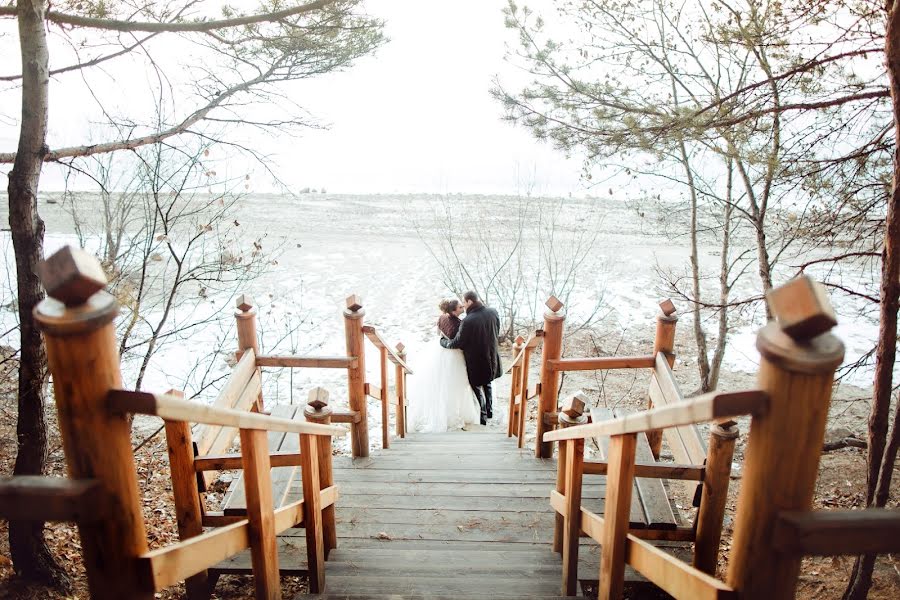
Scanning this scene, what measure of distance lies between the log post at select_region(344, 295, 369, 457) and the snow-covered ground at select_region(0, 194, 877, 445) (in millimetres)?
4920

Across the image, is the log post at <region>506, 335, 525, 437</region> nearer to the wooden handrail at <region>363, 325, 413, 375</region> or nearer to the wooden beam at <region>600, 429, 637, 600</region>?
the wooden handrail at <region>363, 325, 413, 375</region>

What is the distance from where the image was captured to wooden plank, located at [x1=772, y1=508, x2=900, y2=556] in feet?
4.63

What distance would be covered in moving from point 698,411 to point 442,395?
7.04 m

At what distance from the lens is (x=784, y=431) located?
1417mm

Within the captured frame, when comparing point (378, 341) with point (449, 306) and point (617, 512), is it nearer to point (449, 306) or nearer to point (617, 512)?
point (449, 306)

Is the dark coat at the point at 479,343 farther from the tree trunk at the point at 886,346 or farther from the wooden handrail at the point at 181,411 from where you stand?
the wooden handrail at the point at 181,411

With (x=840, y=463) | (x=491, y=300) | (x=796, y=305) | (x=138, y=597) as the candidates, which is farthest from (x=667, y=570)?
(x=491, y=300)

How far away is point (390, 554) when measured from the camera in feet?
11.7

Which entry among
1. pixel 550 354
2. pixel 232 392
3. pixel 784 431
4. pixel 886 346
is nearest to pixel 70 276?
pixel 784 431

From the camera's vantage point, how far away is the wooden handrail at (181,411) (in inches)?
60.6

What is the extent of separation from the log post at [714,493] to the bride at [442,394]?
5.34 m

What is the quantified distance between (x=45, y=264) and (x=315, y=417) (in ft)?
6.27

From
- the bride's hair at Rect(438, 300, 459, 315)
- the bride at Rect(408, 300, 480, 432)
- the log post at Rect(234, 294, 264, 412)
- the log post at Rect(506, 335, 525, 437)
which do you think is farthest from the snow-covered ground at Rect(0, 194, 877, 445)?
the log post at Rect(234, 294, 264, 412)

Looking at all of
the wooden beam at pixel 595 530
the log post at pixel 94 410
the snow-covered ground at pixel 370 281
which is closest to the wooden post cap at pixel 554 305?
the wooden beam at pixel 595 530
